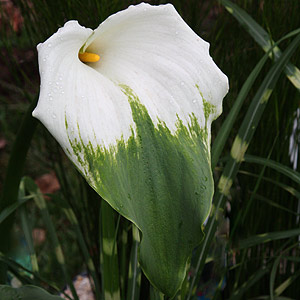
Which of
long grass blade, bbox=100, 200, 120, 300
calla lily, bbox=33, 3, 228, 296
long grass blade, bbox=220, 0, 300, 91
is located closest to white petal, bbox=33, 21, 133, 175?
calla lily, bbox=33, 3, 228, 296

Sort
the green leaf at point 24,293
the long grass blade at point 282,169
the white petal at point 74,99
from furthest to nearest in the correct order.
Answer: the long grass blade at point 282,169 → the green leaf at point 24,293 → the white petal at point 74,99

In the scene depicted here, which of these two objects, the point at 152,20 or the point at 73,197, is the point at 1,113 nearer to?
the point at 73,197

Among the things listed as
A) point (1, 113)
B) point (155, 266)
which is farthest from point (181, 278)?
point (1, 113)

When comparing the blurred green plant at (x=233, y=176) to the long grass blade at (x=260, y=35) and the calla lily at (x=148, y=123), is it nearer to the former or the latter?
the long grass blade at (x=260, y=35)

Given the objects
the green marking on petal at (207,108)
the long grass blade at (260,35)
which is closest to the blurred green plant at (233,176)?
the long grass blade at (260,35)

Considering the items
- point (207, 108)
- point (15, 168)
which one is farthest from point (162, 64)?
point (15, 168)

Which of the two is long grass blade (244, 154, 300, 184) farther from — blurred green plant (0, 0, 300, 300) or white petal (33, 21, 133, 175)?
white petal (33, 21, 133, 175)
